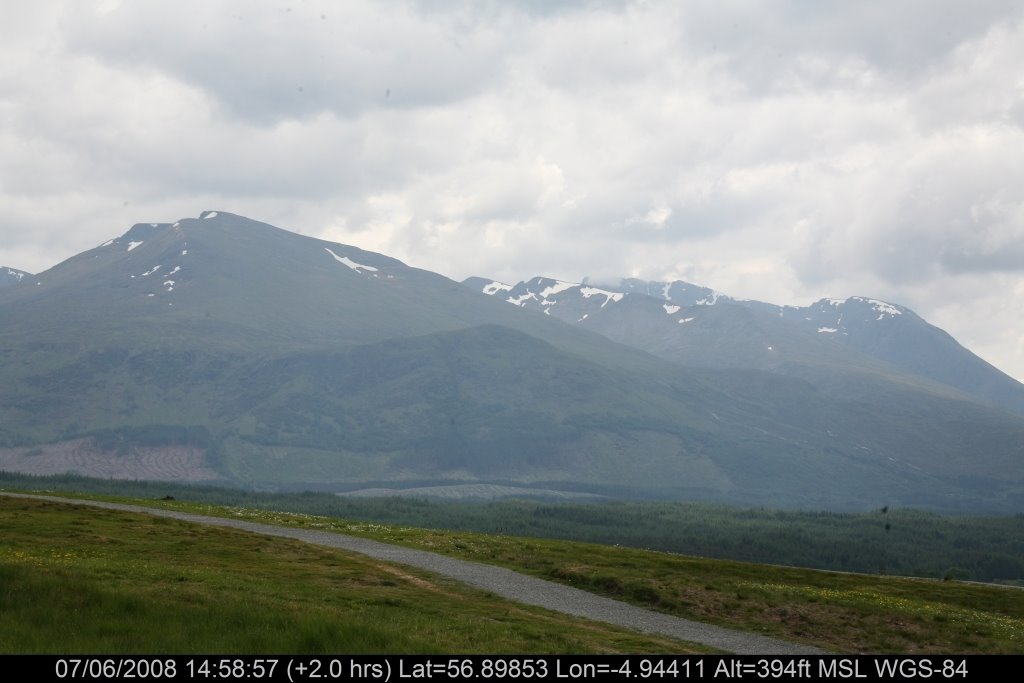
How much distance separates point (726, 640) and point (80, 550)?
28864 mm

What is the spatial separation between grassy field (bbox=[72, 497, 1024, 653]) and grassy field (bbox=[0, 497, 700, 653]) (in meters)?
8.20

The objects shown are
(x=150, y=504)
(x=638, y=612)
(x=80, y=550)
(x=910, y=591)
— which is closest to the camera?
(x=638, y=612)

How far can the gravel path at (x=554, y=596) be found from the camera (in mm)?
35875

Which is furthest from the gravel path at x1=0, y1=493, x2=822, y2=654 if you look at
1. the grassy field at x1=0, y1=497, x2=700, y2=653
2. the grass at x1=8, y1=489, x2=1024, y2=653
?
the grassy field at x1=0, y1=497, x2=700, y2=653

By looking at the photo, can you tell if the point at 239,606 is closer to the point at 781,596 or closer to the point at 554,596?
the point at 554,596

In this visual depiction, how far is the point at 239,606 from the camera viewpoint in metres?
29.1

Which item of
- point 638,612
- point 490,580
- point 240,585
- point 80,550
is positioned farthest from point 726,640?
point 80,550

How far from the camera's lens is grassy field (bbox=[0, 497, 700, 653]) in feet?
82.8

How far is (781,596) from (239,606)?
26.8 meters

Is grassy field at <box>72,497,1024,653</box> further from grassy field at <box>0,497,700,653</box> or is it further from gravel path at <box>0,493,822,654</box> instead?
grassy field at <box>0,497,700,653</box>

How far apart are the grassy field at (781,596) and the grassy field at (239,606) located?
323 inches

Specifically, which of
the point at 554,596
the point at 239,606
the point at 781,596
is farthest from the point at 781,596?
the point at 239,606

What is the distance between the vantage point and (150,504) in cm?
8056
